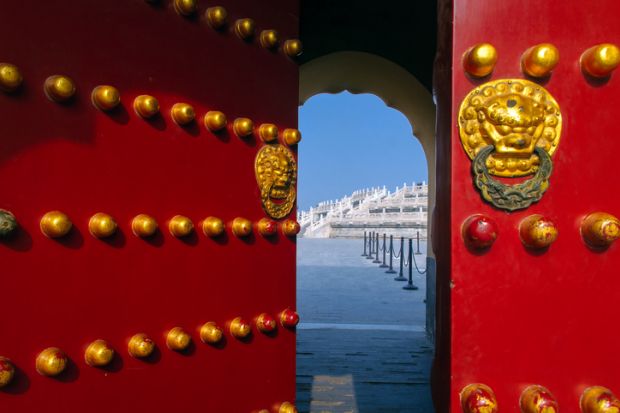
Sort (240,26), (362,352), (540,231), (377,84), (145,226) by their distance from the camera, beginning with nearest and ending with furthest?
(540,231) < (145,226) < (240,26) < (362,352) < (377,84)

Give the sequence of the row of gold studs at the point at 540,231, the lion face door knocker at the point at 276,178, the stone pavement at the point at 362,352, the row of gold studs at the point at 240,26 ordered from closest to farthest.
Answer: the row of gold studs at the point at 540,231, the row of gold studs at the point at 240,26, the lion face door knocker at the point at 276,178, the stone pavement at the point at 362,352

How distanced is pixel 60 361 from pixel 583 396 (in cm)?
124

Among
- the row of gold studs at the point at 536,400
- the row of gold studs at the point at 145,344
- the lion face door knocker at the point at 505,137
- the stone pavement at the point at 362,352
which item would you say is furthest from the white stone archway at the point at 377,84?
the row of gold studs at the point at 536,400

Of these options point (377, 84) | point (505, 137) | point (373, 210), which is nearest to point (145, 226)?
point (505, 137)

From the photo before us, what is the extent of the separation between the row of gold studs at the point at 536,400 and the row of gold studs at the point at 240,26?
49.8 inches

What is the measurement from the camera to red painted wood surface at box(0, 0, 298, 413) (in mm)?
917

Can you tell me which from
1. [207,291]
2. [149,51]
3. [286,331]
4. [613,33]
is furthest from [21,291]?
[613,33]

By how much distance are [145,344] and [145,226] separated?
0.32 m

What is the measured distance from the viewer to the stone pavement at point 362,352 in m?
2.48

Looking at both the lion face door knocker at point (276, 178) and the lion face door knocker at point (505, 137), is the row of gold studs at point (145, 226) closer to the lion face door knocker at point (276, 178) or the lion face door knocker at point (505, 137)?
the lion face door knocker at point (276, 178)

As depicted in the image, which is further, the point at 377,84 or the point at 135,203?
the point at 377,84

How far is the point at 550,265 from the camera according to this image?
923mm

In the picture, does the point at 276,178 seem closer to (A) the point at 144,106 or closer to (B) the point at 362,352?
(A) the point at 144,106

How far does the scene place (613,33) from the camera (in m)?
0.94
